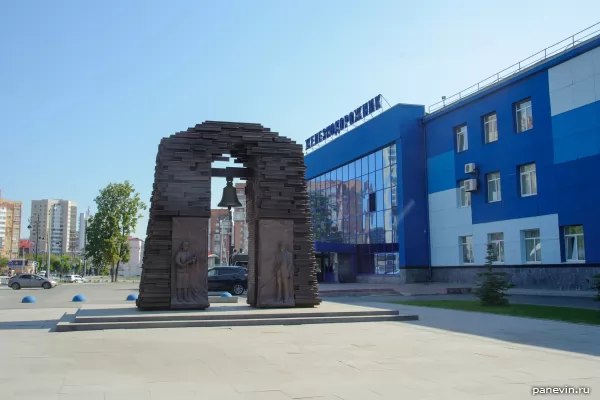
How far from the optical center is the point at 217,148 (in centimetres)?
1454

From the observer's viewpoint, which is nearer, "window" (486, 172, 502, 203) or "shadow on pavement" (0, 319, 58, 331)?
"shadow on pavement" (0, 319, 58, 331)

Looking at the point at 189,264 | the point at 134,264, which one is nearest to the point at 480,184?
the point at 189,264

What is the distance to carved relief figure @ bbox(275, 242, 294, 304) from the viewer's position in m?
14.1

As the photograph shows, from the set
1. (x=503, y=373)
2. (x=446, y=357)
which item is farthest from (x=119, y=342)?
(x=503, y=373)

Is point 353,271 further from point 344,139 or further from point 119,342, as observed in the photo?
point 119,342

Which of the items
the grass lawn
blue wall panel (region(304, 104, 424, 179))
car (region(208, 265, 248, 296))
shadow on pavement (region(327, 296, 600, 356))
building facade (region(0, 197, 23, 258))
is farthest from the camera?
building facade (region(0, 197, 23, 258))

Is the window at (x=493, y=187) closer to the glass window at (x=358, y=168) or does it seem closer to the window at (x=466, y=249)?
the window at (x=466, y=249)

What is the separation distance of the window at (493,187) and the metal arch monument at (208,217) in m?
18.6

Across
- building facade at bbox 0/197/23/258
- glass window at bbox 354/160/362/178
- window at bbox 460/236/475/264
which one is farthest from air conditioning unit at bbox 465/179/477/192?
building facade at bbox 0/197/23/258

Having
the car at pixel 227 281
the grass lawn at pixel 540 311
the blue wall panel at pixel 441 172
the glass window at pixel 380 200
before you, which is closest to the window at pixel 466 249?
the blue wall panel at pixel 441 172

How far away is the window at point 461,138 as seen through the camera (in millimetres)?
32969

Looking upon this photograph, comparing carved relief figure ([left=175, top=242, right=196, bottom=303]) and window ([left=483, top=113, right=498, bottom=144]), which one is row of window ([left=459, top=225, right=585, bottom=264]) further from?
carved relief figure ([left=175, top=242, right=196, bottom=303])

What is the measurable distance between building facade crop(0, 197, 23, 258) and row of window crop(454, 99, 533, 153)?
10080 centimetres

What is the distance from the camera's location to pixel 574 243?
25.1 meters
